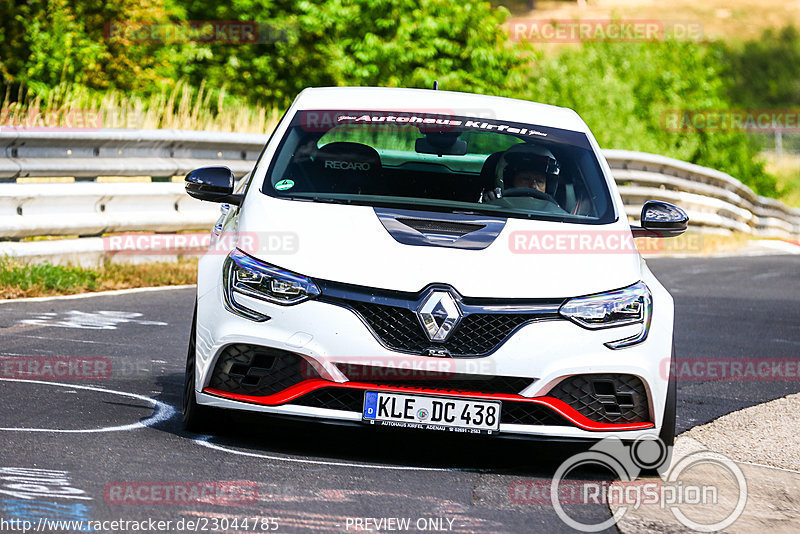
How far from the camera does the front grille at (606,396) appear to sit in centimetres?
561

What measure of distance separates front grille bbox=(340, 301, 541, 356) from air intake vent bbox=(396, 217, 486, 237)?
514 millimetres

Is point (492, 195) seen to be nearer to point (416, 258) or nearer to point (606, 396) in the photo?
point (416, 258)

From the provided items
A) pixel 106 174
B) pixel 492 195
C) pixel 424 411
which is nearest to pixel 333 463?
pixel 424 411

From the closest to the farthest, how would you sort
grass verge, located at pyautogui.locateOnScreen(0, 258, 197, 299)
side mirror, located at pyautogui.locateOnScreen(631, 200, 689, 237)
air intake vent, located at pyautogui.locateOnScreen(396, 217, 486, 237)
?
air intake vent, located at pyautogui.locateOnScreen(396, 217, 486, 237) < side mirror, located at pyautogui.locateOnScreen(631, 200, 689, 237) < grass verge, located at pyautogui.locateOnScreen(0, 258, 197, 299)

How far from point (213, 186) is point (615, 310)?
2035mm

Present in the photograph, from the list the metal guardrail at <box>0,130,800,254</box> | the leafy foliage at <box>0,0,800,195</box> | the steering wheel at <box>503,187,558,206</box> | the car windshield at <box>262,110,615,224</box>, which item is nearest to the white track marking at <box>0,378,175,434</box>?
the car windshield at <box>262,110,615,224</box>

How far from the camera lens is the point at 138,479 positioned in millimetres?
4988

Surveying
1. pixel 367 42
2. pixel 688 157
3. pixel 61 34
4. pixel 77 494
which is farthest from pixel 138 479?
pixel 688 157

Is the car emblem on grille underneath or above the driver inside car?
underneath

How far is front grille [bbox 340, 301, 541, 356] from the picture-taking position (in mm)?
5418

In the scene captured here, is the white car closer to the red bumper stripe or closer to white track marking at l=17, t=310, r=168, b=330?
the red bumper stripe

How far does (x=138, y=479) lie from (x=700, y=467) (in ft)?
8.08

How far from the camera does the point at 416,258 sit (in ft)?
18.2

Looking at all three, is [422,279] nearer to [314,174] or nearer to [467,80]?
[314,174]
